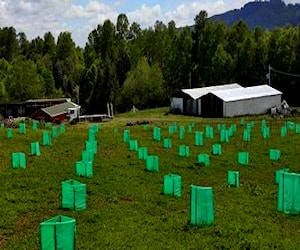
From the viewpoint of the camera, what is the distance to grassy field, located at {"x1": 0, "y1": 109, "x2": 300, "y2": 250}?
10.3 meters

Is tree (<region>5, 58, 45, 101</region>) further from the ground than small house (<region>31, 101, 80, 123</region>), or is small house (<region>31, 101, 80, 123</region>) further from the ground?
tree (<region>5, 58, 45, 101</region>)

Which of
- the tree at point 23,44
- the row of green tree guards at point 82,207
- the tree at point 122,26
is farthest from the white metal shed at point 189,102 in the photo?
the tree at point 23,44

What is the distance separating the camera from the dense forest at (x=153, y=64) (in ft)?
238

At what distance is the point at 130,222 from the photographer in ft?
39.3

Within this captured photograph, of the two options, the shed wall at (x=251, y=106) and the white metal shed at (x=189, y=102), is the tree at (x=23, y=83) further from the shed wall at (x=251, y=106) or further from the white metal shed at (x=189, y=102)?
the shed wall at (x=251, y=106)

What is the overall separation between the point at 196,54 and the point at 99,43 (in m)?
21.9

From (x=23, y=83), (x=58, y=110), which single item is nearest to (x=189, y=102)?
(x=58, y=110)

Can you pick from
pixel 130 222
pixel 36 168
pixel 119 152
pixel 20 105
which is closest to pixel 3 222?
pixel 130 222

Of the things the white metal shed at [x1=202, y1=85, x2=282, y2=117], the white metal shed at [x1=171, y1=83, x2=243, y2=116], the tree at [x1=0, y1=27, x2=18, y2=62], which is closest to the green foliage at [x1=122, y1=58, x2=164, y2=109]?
the white metal shed at [x1=171, y1=83, x2=243, y2=116]

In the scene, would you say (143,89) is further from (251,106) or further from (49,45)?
(49,45)

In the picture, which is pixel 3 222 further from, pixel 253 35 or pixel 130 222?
pixel 253 35

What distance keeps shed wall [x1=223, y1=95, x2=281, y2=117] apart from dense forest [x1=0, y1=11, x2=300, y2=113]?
9128 mm

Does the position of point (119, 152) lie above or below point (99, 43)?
below

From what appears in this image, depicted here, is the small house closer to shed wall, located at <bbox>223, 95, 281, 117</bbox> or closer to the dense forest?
the dense forest
